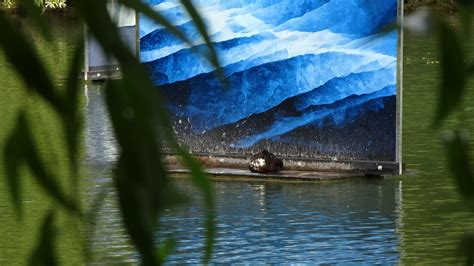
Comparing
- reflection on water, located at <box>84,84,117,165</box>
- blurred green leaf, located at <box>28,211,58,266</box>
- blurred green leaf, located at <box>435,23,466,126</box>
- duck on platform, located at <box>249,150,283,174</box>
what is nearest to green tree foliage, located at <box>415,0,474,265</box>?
blurred green leaf, located at <box>435,23,466,126</box>

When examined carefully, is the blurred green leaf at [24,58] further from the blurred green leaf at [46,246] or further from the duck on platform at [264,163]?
the duck on platform at [264,163]

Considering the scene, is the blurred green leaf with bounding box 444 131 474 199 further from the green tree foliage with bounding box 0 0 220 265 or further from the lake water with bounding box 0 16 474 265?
the lake water with bounding box 0 16 474 265

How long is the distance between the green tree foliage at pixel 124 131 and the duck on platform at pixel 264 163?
10.5 meters

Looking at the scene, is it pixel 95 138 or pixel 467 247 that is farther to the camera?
pixel 95 138

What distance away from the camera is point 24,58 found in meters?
1.03

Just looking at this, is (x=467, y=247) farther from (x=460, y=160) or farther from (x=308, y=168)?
(x=308, y=168)

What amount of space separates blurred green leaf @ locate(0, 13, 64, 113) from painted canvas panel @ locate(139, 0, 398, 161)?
1010 cm

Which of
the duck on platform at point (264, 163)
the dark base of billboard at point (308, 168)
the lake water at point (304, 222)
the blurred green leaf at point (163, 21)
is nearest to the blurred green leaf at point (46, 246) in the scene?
the blurred green leaf at point (163, 21)

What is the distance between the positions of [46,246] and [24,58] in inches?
8.2

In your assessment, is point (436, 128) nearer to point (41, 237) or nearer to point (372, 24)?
point (41, 237)

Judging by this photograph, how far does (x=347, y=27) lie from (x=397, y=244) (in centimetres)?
306

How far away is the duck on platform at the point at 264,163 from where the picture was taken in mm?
11641

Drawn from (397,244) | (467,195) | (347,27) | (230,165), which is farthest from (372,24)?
(467,195)

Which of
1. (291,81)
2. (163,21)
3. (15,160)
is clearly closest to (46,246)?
(15,160)
